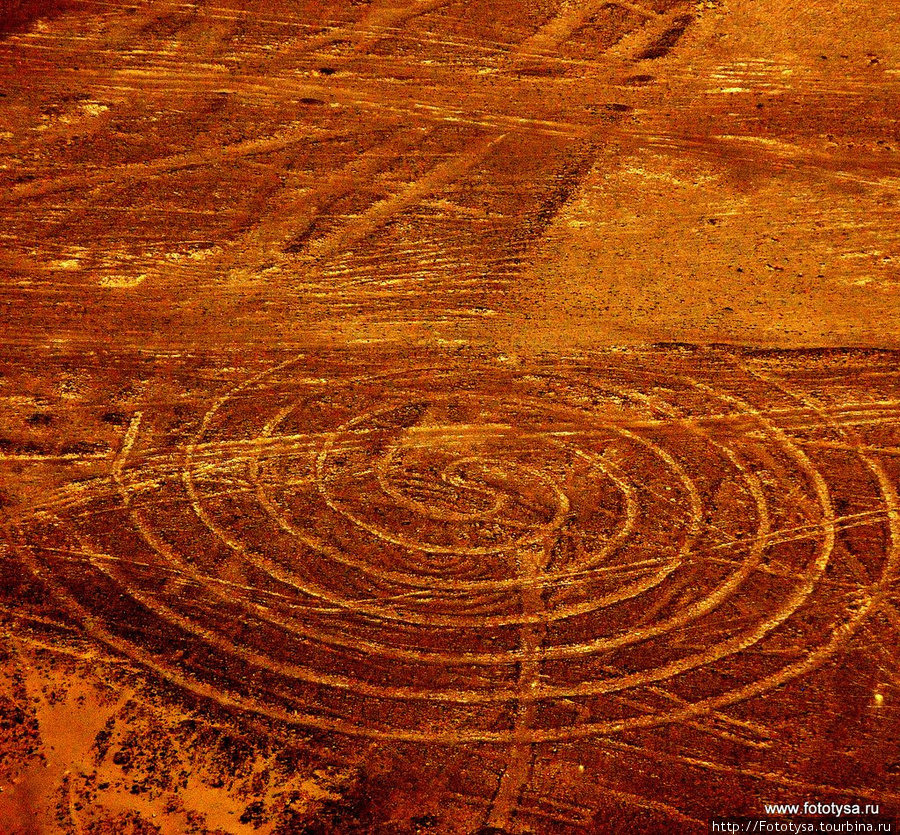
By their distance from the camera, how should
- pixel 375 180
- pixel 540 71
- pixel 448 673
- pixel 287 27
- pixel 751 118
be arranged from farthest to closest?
pixel 287 27 → pixel 540 71 → pixel 751 118 → pixel 375 180 → pixel 448 673

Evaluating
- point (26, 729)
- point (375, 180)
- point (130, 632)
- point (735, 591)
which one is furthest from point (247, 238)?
point (735, 591)

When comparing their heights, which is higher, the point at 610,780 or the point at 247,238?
the point at 247,238

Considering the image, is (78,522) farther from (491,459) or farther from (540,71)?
(540,71)

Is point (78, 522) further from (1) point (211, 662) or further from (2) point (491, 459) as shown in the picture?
(2) point (491, 459)

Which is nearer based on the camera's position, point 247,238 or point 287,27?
point 247,238

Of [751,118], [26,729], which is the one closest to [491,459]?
[26,729]

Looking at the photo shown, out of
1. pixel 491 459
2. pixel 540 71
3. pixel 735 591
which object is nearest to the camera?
pixel 735 591

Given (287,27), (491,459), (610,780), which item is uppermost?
(287,27)
